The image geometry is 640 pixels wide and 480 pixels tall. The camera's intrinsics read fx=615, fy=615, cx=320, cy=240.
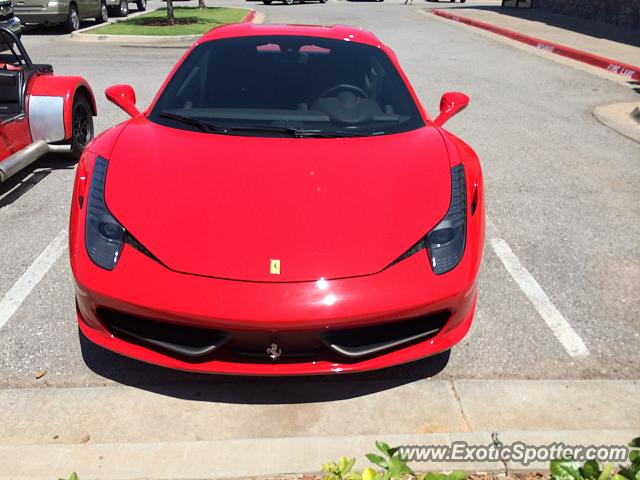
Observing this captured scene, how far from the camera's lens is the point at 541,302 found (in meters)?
3.91

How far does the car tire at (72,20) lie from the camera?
57.7 feet

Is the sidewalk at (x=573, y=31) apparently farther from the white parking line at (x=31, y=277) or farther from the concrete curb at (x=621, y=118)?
the white parking line at (x=31, y=277)

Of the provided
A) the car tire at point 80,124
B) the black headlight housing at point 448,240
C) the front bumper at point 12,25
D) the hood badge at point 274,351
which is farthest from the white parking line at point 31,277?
the front bumper at point 12,25

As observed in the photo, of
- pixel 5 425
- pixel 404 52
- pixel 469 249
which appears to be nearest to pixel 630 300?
pixel 469 249

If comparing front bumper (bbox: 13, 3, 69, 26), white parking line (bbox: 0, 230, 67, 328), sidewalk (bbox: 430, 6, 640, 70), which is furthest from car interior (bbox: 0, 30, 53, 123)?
front bumper (bbox: 13, 3, 69, 26)

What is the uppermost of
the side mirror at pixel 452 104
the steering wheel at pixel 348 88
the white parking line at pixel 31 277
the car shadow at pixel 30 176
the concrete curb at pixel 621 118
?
the steering wheel at pixel 348 88

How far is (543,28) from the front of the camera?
19234 millimetres

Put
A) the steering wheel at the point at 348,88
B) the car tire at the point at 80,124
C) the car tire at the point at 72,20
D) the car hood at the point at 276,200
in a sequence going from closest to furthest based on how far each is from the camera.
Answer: the car hood at the point at 276,200 → the steering wheel at the point at 348,88 → the car tire at the point at 80,124 → the car tire at the point at 72,20

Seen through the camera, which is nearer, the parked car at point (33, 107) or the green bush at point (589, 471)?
the green bush at point (589, 471)

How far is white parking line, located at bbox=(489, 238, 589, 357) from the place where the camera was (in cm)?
349

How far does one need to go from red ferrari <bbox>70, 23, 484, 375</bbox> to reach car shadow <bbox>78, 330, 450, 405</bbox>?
14.6 inches

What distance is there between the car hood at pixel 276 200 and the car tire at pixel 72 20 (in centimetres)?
1633

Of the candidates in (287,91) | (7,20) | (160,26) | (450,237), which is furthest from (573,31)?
(450,237)

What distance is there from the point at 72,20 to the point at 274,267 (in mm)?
17809
